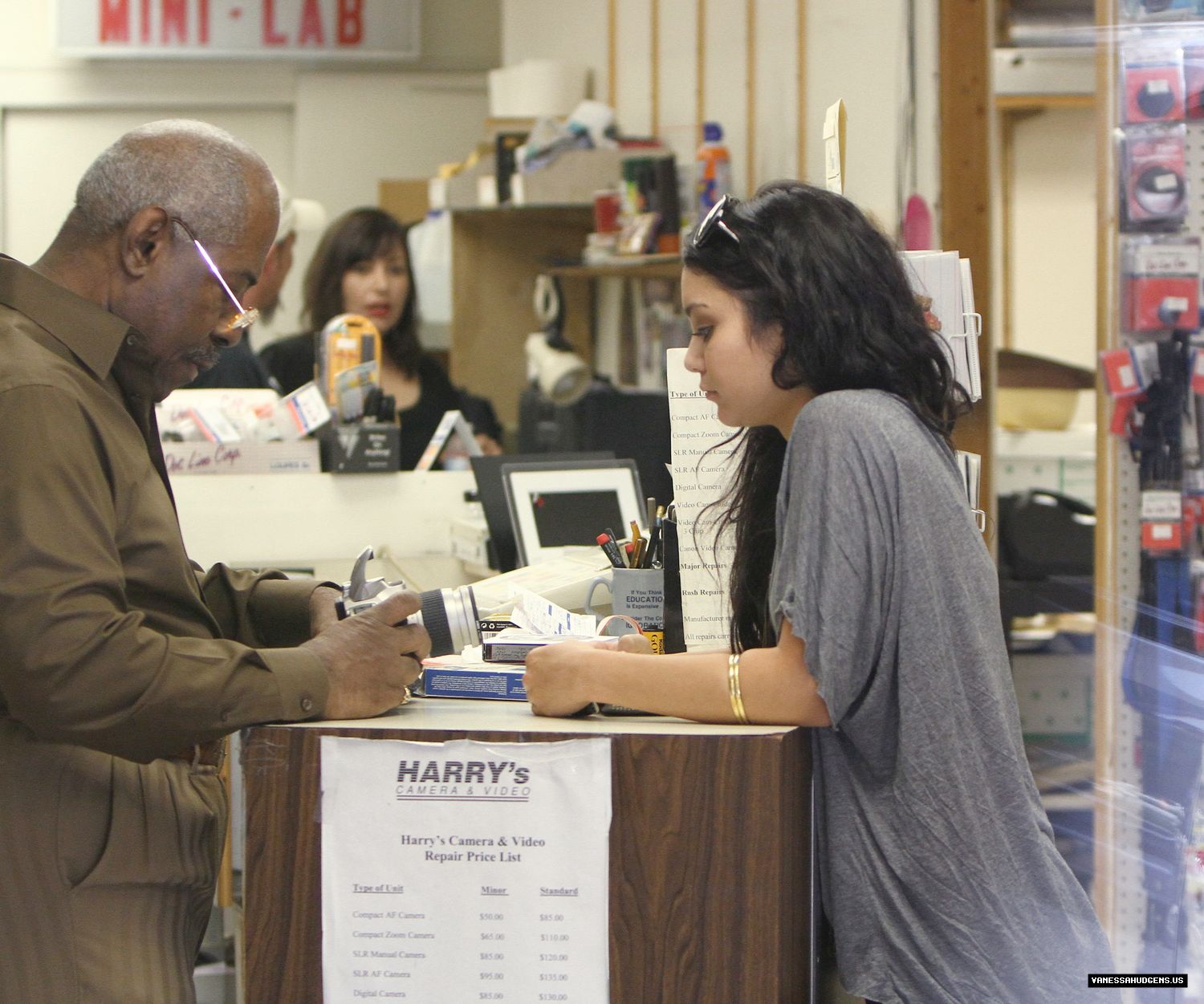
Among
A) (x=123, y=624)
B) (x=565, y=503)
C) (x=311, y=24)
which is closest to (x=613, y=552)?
(x=123, y=624)

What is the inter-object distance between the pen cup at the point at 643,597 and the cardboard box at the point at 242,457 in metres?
1.53

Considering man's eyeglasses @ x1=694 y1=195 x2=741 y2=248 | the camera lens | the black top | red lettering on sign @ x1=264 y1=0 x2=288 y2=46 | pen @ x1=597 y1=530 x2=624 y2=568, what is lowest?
the camera lens

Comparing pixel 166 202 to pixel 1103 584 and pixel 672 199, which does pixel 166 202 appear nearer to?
pixel 1103 584

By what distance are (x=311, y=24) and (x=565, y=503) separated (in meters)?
4.97

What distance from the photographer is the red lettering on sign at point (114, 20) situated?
22.6 feet

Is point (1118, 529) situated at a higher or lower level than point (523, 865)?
higher

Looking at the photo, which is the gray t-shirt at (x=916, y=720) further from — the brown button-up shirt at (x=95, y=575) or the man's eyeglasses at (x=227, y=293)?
the man's eyeglasses at (x=227, y=293)

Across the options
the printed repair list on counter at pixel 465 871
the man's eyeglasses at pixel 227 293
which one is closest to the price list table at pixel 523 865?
the printed repair list on counter at pixel 465 871

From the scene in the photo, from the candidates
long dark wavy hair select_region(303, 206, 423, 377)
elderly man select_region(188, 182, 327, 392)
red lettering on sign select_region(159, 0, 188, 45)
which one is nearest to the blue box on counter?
elderly man select_region(188, 182, 327, 392)

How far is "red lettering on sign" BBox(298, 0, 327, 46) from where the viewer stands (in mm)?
6949

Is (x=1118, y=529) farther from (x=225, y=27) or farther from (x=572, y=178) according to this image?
(x=225, y=27)

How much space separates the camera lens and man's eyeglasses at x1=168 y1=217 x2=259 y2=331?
1.22 ft

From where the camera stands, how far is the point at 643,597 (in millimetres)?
1845

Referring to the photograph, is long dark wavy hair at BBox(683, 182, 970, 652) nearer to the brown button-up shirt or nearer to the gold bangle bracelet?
the gold bangle bracelet
